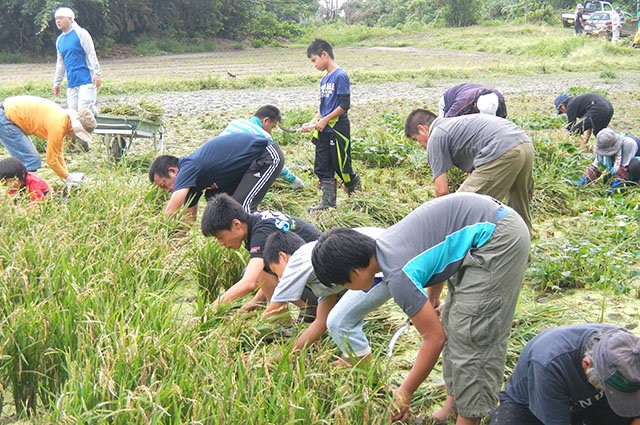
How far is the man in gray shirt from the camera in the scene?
4332 mm

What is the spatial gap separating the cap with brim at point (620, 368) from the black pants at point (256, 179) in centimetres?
313

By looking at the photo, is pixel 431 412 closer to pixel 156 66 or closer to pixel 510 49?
pixel 156 66

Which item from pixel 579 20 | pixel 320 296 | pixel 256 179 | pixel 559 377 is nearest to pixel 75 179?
pixel 256 179

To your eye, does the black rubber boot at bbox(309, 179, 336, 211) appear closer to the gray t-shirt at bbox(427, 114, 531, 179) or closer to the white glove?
the gray t-shirt at bbox(427, 114, 531, 179)

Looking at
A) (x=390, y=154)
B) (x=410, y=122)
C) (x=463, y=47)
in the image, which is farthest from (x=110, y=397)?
(x=463, y=47)

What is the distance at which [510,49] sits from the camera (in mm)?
26312

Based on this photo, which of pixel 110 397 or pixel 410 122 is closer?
pixel 110 397

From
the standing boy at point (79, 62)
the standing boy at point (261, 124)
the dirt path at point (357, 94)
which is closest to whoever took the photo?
the standing boy at point (261, 124)

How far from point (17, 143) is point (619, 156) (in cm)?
592

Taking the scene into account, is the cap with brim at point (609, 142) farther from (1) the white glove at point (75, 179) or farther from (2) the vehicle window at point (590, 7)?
(2) the vehicle window at point (590, 7)

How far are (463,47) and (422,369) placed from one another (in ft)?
90.9

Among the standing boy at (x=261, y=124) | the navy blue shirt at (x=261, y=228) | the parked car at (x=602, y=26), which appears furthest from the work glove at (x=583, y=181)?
the parked car at (x=602, y=26)

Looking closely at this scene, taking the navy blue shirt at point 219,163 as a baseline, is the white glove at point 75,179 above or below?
below

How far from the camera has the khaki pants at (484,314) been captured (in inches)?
108
